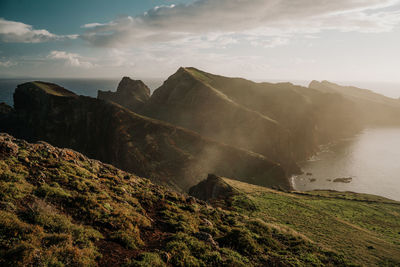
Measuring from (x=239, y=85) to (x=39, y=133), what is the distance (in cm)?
16336

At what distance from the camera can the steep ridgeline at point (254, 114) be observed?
12644 cm

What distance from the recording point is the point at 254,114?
5285 inches

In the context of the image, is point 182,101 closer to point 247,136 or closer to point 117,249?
point 247,136

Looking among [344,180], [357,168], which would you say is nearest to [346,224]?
[344,180]

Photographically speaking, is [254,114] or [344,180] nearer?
[344,180]

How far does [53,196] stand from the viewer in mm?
15102

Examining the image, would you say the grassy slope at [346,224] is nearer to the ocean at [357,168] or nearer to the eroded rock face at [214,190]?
the eroded rock face at [214,190]

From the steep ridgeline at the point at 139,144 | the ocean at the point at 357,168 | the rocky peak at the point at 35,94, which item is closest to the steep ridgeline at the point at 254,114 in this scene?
the ocean at the point at 357,168

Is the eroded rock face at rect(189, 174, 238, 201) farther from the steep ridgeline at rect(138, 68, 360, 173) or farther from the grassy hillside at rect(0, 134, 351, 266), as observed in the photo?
the steep ridgeline at rect(138, 68, 360, 173)

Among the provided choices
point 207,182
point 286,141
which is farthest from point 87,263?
point 286,141

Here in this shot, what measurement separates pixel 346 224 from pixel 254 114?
4064 inches

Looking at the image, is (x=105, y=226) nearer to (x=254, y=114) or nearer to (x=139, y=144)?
(x=139, y=144)

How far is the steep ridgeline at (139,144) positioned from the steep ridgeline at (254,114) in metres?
33.4

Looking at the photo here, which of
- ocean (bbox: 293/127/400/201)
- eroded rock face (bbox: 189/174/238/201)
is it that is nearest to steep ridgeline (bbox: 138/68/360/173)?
ocean (bbox: 293/127/400/201)
